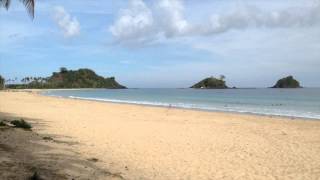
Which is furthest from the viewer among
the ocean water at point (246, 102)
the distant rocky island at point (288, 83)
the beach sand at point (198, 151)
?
the distant rocky island at point (288, 83)

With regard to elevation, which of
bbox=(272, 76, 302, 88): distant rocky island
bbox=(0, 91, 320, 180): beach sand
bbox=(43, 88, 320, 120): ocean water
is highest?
bbox=(272, 76, 302, 88): distant rocky island

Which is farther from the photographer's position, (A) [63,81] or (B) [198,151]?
(A) [63,81]

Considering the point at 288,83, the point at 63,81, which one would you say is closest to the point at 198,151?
the point at 288,83

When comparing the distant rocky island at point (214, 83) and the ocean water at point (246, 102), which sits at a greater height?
the distant rocky island at point (214, 83)

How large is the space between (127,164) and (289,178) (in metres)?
3.15

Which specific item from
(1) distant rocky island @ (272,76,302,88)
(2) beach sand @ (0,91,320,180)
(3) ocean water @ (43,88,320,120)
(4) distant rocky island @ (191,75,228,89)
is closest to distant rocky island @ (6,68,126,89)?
(4) distant rocky island @ (191,75,228,89)

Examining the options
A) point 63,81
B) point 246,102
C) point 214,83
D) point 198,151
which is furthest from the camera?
point 63,81

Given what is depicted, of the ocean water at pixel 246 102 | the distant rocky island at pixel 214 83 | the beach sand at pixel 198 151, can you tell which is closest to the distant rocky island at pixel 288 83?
the distant rocky island at pixel 214 83

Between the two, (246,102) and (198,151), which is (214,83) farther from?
(198,151)

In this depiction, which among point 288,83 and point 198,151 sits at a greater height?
point 288,83

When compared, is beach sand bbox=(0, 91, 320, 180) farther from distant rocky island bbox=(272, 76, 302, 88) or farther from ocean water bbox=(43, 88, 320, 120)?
distant rocky island bbox=(272, 76, 302, 88)

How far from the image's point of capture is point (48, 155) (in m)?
8.59

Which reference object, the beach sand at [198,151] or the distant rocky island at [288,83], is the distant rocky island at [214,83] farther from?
the beach sand at [198,151]

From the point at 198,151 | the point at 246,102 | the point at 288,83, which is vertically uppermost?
the point at 288,83
